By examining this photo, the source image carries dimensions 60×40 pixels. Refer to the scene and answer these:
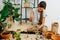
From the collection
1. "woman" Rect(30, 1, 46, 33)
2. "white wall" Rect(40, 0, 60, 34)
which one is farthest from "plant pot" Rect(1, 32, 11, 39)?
"white wall" Rect(40, 0, 60, 34)

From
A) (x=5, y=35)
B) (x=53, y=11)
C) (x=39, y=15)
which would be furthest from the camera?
(x=53, y=11)

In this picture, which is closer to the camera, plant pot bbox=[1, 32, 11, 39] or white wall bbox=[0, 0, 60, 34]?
plant pot bbox=[1, 32, 11, 39]

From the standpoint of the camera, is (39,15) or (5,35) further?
(39,15)

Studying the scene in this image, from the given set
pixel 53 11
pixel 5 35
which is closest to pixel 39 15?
pixel 53 11

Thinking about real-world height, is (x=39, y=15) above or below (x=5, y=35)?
above

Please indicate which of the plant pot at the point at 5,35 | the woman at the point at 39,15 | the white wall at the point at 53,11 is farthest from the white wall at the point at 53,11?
the plant pot at the point at 5,35

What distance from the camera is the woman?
1450mm

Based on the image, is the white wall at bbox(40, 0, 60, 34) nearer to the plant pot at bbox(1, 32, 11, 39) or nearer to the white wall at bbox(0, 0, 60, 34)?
the white wall at bbox(0, 0, 60, 34)

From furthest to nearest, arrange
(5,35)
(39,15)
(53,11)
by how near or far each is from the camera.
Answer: (53,11) < (39,15) < (5,35)

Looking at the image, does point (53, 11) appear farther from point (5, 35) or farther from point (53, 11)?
point (5, 35)

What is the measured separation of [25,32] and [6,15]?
1.12ft

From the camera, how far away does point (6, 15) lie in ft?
3.93

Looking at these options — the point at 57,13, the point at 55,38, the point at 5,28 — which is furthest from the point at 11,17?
the point at 57,13

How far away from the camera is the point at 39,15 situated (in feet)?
4.95
